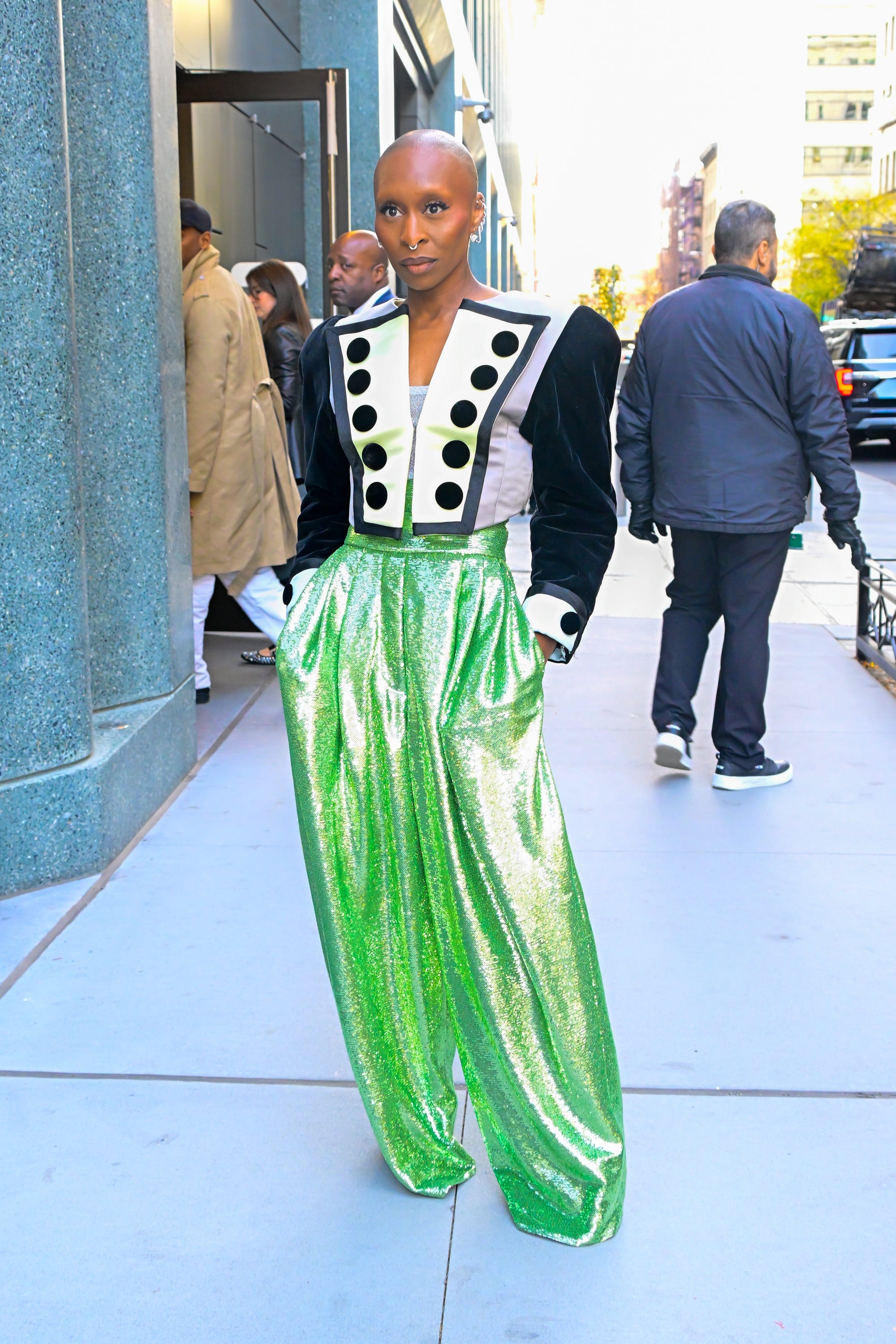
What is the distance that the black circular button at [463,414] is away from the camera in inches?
96.4

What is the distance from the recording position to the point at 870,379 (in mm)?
19672

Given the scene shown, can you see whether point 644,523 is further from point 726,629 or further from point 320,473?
point 320,473

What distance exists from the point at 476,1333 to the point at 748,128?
132519 millimetres

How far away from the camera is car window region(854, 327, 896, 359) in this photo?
66.5 ft

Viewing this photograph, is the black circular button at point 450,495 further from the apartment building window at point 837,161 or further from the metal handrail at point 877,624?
the apartment building window at point 837,161

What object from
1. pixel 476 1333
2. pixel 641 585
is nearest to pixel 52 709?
pixel 476 1333

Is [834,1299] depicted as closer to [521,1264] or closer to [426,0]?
[521,1264]

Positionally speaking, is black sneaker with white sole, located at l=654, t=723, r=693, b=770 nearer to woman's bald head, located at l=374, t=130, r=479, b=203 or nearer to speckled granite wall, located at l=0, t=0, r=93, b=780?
speckled granite wall, located at l=0, t=0, r=93, b=780

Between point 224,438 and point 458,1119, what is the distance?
4.08 meters

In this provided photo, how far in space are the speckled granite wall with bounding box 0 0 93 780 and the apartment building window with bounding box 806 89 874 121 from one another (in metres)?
126

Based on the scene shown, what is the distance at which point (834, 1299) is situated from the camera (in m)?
2.47

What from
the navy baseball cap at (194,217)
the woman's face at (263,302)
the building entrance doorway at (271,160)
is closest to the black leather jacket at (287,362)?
the woman's face at (263,302)

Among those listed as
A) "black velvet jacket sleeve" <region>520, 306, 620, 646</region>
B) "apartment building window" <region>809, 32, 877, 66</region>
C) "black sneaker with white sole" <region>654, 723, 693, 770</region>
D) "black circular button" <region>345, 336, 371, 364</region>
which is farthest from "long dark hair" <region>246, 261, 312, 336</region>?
"apartment building window" <region>809, 32, 877, 66</region>

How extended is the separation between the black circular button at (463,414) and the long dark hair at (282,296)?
5.56 meters
